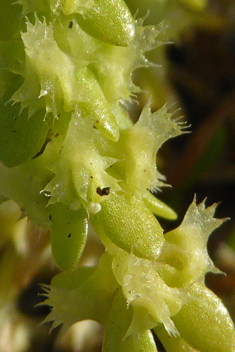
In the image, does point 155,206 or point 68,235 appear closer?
point 68,235

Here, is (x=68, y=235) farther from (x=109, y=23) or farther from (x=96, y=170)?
(x=109, y=23)

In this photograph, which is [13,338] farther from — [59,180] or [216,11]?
[216,11]

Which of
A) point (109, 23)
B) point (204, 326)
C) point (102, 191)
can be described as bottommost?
point (204, 326)

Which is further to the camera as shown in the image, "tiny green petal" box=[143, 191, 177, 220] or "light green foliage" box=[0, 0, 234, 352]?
"tiny green petal" box=[143, 191, 177, 220]

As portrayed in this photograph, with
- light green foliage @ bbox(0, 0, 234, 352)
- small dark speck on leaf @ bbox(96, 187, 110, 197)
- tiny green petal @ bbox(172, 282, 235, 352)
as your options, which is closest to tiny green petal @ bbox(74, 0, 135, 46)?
light green foliage @ bbox(0, 0, 234, 352)

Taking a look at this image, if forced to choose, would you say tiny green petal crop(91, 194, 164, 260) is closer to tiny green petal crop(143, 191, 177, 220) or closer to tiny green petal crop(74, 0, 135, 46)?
tiny green petal crop(143, 191, 177, 220)

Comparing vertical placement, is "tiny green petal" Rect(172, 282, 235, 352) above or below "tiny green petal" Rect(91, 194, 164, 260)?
below

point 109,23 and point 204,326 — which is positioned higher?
point 109,23

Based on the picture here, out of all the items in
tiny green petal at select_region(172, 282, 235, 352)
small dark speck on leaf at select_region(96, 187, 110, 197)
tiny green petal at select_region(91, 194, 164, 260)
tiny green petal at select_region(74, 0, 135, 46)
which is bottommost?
tiny green petal at select_region(172, 282, 235, 352)

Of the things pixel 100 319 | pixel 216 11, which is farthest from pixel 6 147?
pixel 216 11

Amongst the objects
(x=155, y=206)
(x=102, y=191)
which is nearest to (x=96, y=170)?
(x=102, y=191)
